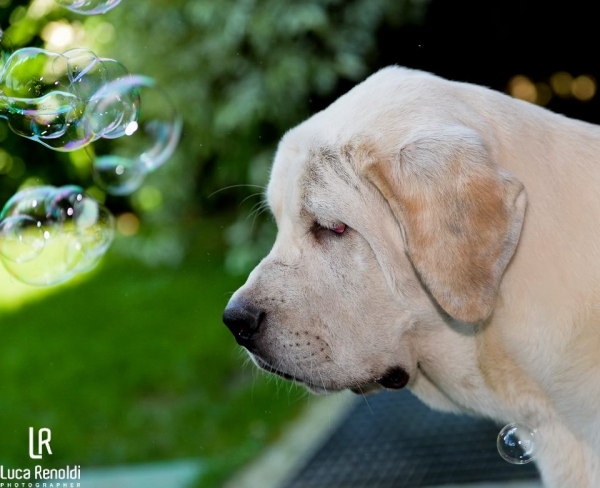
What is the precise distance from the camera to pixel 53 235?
338cm

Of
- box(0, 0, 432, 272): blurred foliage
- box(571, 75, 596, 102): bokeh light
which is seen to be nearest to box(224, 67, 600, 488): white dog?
box(0, 0, 432, 272): blurred foliage

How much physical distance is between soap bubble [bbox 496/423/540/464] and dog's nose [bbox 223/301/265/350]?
769 millimetres

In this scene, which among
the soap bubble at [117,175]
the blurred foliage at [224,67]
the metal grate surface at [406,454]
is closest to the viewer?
the soap bubble at [117,175]

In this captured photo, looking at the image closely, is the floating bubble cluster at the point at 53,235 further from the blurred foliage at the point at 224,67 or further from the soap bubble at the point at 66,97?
the blurred foliage at the point at 224,67

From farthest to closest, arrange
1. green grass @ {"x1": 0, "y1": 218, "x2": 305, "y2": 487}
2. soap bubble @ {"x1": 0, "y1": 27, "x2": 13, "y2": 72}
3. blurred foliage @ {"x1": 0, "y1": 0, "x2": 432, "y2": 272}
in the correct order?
blurred foliage @ {"x1": 0, "y1": 0, "x2": 432, "y2": 272}
green grass @ {"x1": 0, "y1": 218, "x2": 305, "y2": 487}
soap bubble @ {"x1": 0, "y1": 27, "x2": 13, "y2": 72}

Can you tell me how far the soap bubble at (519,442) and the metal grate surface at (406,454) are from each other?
1575 millimetres

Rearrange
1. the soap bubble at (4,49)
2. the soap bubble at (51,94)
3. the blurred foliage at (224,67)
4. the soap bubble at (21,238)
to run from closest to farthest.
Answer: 1. the soap bubble at (51,94)
2. the soap bubble at (4,49)
3. the soap bubble at (21,238)
4. the blurred foliage at (224,67)

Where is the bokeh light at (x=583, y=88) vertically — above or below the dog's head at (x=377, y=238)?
below

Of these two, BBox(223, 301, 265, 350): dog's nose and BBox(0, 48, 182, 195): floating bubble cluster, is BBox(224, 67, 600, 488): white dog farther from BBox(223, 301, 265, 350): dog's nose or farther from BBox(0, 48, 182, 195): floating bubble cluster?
BBox(0, 48, 182, 195): floating bubble cluster

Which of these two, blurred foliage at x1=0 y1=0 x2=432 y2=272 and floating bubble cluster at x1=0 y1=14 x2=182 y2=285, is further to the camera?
blurred foliage at x1=0 y1=0 x2=432 y2=272

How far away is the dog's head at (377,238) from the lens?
201cm

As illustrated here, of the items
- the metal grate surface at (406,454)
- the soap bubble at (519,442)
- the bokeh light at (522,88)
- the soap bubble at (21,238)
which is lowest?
the metal grate surface at (406,454)

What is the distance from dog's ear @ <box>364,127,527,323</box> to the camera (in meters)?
1.99

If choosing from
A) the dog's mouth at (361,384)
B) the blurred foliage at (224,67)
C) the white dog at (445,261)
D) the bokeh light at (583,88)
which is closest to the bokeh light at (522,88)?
the bokeh light at (583,88)
